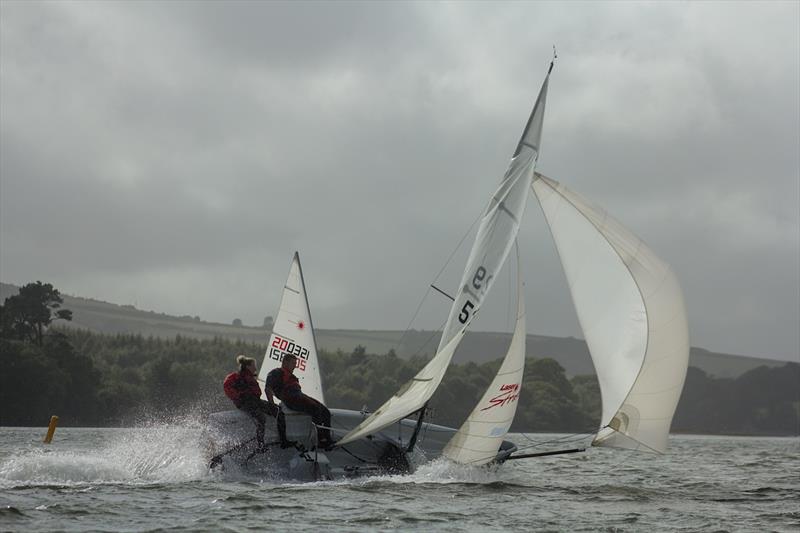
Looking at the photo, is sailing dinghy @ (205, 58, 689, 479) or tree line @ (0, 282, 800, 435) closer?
sailing dinghy @ (205, 58, 689, 479)

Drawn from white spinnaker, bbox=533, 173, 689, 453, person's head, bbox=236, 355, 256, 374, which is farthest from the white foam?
white spinnaker, bbox=533, 173, 689, 453

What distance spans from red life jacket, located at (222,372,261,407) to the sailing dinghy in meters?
0.34

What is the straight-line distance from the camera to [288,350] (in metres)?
29.2

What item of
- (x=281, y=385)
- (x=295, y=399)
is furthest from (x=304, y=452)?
(x=281, y=385)

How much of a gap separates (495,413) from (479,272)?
109 inches

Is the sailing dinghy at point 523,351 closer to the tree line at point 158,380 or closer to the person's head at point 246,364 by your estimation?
the person's head at point 246,364

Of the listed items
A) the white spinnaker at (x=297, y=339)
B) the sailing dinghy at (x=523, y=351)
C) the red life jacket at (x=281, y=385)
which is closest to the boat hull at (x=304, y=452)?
the sailing dinghy at (x=523, y=351)

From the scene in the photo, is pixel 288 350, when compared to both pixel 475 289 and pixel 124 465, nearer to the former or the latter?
pixel 124 465

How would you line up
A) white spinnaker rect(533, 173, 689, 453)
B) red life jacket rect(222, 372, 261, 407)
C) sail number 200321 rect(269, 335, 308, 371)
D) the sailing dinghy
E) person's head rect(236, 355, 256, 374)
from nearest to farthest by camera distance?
white spinnaker rect(533, 173, 689, 453) < the sailing dinghy < red life jacket rect(222, 372, 261, 407) < person's head rect(236, 355, 256, 374) < sail number 200321 rect(269, 335, 308, 371)

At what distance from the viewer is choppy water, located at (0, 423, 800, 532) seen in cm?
1612

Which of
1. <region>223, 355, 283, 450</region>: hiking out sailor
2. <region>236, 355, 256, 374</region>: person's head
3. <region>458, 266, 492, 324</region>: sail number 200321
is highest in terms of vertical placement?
<region>458, 266, 492, 324</region>: sail number 200321

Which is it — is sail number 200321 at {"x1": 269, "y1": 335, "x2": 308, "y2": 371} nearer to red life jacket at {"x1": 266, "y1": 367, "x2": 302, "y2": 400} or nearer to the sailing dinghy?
the sailing dinghy

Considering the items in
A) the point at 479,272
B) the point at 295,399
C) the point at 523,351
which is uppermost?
the point at 479,272

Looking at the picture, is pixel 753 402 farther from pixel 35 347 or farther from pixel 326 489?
pixel 326 489
